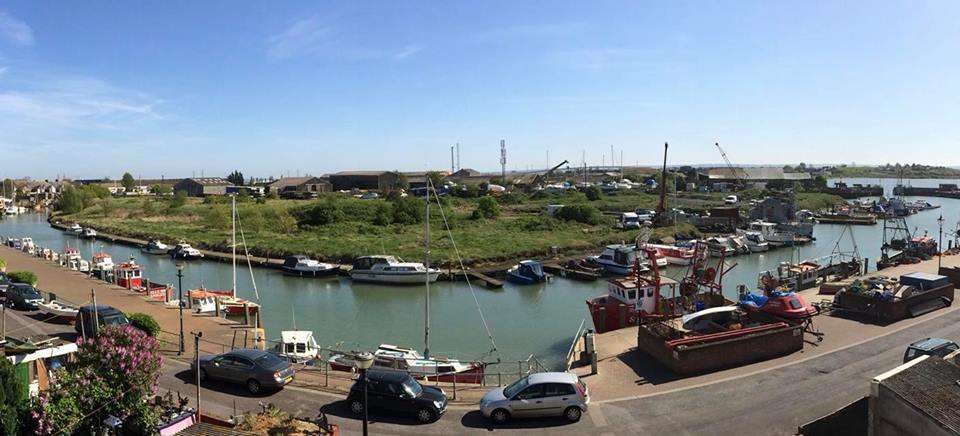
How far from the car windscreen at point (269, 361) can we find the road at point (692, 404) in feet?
2.00

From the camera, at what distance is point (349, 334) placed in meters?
24.7

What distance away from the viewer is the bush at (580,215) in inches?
2383

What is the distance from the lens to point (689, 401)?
13.0 m

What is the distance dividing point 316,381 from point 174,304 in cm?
1296

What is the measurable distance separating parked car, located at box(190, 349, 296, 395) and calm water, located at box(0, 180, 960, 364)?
746 centimetres

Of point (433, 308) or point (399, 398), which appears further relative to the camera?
point (433, 308)

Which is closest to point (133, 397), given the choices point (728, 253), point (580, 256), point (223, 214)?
point (580, 256)

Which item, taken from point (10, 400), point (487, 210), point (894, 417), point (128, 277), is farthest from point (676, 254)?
point (10, 400)

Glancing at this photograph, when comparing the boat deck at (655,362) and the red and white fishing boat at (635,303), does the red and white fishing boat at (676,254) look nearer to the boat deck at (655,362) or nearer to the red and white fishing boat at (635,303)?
the red and white fishing boat at (635,303)

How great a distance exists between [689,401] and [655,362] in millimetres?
2626

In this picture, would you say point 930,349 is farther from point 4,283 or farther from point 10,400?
point 4,283

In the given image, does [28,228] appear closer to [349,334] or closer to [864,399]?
[349,334]

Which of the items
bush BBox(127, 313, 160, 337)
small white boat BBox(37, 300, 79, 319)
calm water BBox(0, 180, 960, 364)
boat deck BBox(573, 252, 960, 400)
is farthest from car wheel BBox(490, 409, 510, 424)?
small white boat BBox(37, 300, 79, 319)

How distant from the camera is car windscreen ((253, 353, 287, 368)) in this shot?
539 inches
